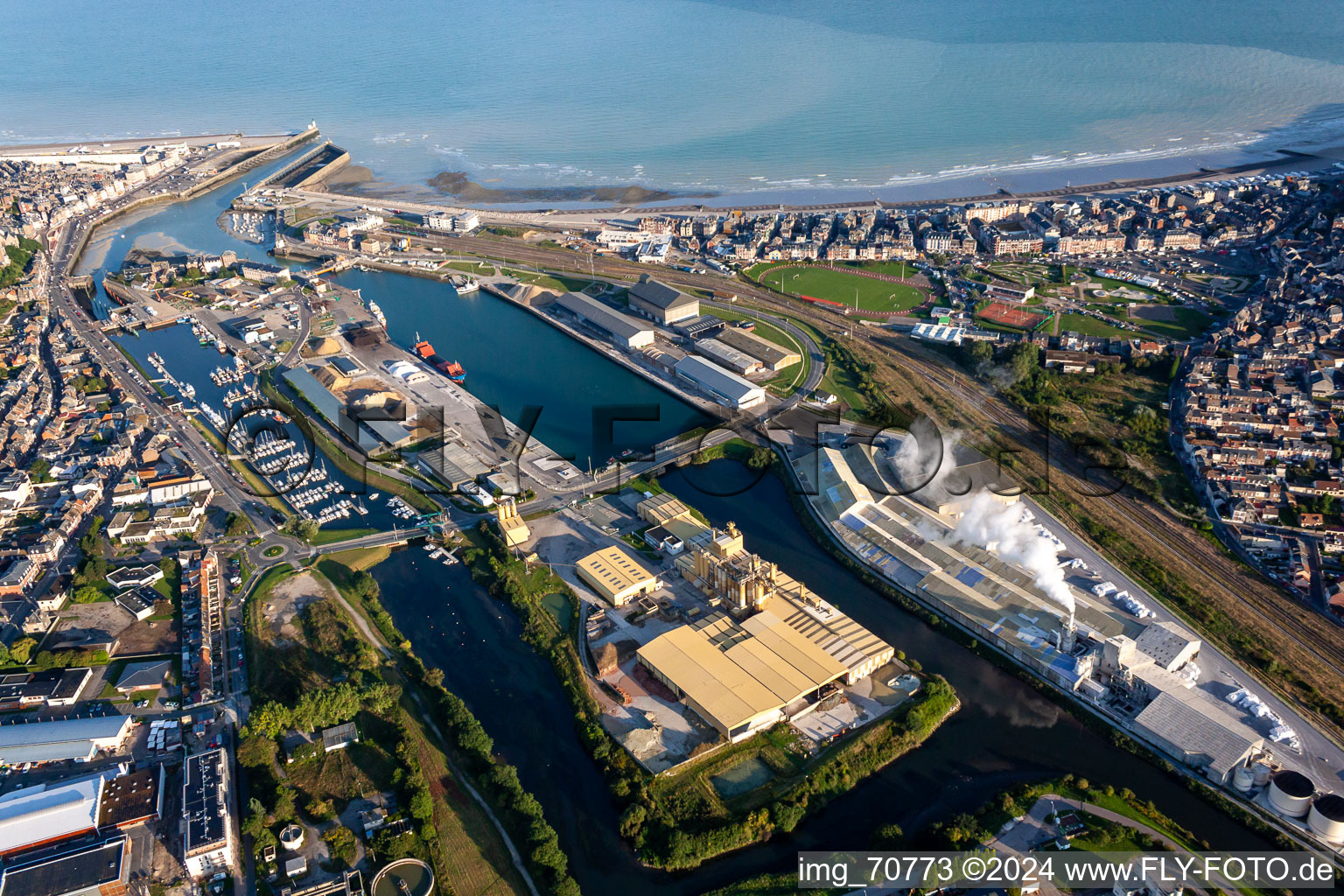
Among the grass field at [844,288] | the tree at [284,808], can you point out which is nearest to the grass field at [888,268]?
the grass field at [844,288]

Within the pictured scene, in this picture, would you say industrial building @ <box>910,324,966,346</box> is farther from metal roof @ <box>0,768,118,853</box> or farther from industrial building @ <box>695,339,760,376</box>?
metal roof @ <box>0,768,118,853</box>

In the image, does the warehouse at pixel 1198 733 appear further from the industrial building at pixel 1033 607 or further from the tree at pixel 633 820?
the tree at pixel 633 820

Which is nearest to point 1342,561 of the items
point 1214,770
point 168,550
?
point 1214,770

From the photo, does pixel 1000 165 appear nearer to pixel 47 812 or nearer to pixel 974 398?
pixel 974 398

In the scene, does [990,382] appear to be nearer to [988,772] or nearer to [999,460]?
[999,460]

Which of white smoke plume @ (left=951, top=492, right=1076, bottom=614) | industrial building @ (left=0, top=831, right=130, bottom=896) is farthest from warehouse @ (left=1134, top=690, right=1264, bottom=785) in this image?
industrial building @ (left=0, top=831, right=130, bottom=896)

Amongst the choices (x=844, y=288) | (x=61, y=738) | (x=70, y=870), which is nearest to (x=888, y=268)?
(x=844, y=288)
